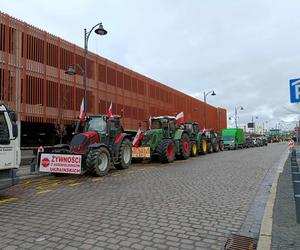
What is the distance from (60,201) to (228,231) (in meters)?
4.25

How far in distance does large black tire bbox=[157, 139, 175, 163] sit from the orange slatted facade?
1161cm

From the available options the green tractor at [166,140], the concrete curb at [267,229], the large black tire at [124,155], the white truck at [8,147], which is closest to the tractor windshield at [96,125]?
the large black tire at [124,155]

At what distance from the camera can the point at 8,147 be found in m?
8.39

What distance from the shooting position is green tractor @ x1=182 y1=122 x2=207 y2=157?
78.9ft

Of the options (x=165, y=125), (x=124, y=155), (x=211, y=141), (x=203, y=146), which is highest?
(x=165, y=125)

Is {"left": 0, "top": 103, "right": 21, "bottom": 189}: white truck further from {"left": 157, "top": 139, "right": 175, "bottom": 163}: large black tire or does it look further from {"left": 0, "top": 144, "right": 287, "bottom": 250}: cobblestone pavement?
{"left": 157, "top": 139, "right": 175, "bottom": 163}: large black tire

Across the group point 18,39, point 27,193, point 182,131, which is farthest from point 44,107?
point 27,193

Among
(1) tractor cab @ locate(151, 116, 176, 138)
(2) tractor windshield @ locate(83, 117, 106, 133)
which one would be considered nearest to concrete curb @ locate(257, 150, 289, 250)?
(2) tractor windshield @ locate(83, 117, 106, 133)

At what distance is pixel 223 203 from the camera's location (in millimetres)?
7688

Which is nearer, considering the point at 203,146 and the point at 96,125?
the point at 96,125

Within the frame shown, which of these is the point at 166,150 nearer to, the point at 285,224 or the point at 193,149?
the point at 193,149

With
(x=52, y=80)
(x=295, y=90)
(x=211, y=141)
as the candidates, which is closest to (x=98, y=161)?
(x=295, y=90)

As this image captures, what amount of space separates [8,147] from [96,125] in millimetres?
6102

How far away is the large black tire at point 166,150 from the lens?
18312 mm
